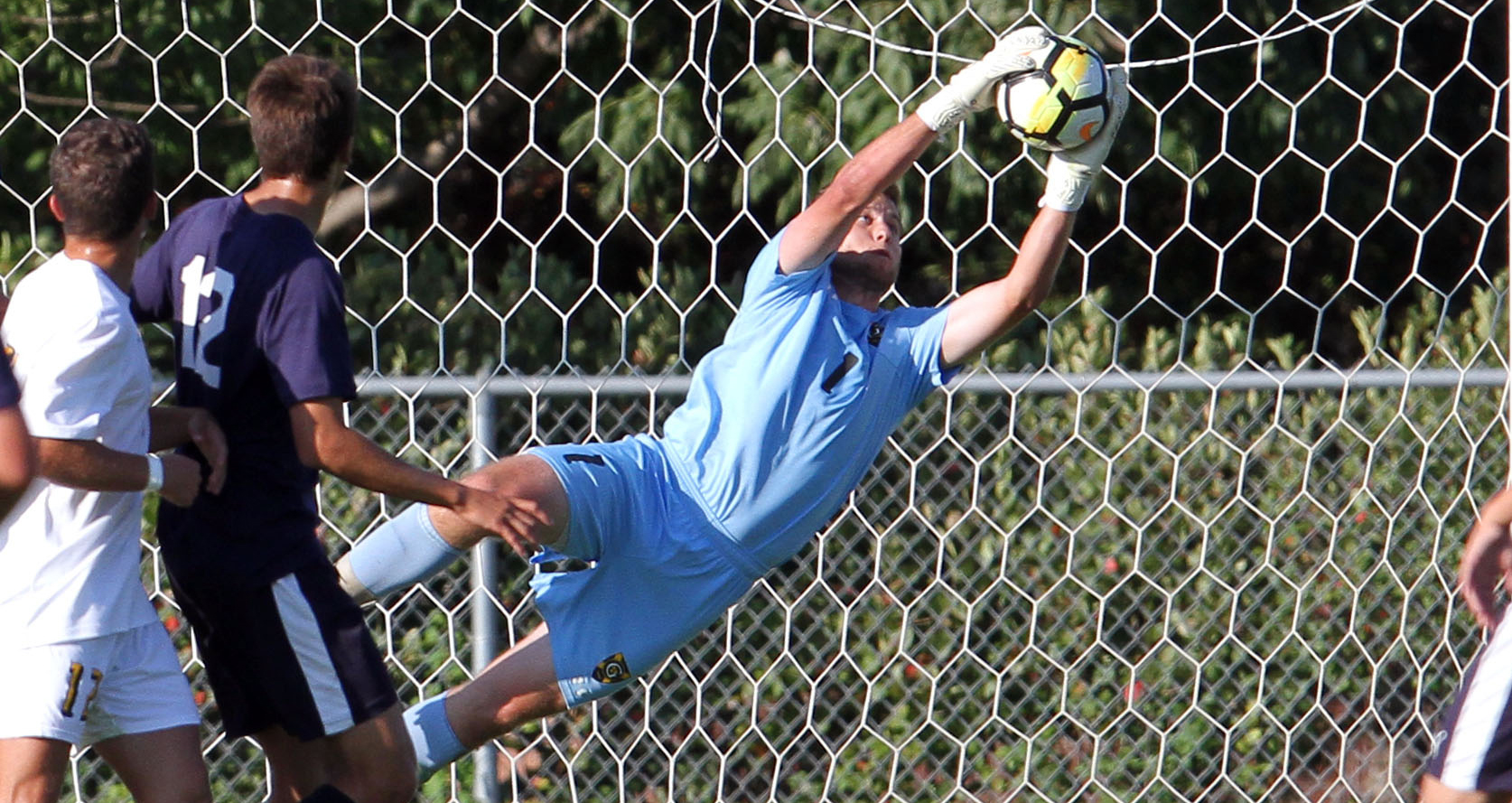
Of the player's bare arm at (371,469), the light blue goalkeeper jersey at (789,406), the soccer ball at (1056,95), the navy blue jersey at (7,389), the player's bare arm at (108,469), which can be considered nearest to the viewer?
the navy blue jersey at (7,389)

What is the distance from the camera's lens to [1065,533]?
4086 mm

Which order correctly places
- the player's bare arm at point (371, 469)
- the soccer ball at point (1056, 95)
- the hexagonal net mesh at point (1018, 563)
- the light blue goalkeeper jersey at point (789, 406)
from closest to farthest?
the player's bare arm at point (371, 469) → the soccer ball at point (1056, 95) → the light blue goalkeeper jersey at point (789, 406) → the hexagonal net mesh at point (1018, 563)

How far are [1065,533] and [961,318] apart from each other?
32.7 inches

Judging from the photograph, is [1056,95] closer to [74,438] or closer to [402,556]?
[402,556]

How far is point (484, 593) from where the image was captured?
3855mm

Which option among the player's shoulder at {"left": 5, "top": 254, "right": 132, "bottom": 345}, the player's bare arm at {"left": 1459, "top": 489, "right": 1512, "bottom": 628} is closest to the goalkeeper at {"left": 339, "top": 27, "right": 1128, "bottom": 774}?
the player's shoulder at {"left": 5, "top": 254, "right": 132, "bottom": 345}

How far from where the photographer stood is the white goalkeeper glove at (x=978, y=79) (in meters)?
3.14

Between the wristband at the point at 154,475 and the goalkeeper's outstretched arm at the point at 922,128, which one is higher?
the wristband at the point at 154,475

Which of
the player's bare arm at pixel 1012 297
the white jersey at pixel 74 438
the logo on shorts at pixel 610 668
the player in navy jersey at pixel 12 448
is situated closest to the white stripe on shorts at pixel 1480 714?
the player's bare arm at pixel 1012 297

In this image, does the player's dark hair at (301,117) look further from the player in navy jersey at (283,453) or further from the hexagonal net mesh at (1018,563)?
the hexagonal net mesh at (1018,563)

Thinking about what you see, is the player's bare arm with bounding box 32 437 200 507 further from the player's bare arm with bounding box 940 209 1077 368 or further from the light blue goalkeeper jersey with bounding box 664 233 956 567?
the player's bare arm with bounding box 940 209 1077 368

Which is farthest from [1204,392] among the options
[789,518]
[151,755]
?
[151,755]

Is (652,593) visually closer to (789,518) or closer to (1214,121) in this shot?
(789,518)

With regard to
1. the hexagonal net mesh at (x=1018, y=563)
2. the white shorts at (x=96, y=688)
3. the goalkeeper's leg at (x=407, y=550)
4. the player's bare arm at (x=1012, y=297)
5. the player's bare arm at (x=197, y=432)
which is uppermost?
the player's bare arm at (x=197, y=432)
